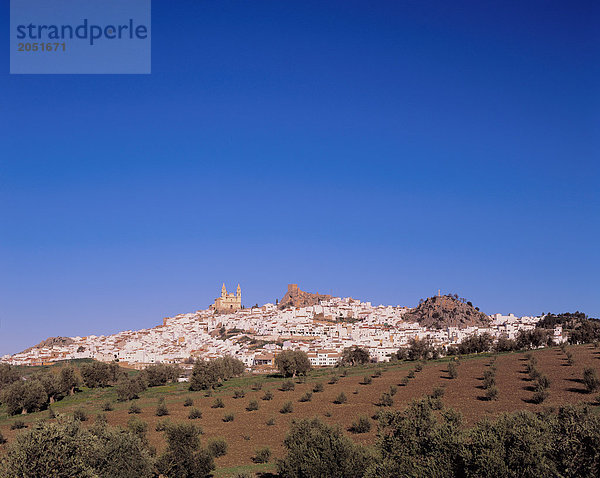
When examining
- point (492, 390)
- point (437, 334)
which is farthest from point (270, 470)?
point (437, 334)

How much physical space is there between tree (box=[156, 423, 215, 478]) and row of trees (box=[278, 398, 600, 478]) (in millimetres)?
4926

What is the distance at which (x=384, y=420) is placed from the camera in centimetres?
2206

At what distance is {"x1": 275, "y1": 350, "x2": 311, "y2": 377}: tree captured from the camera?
2639 inches

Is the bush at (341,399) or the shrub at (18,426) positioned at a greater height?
the bush at (341,399)

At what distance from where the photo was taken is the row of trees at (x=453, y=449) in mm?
17047

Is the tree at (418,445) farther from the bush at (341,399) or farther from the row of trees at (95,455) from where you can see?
the bush at (341,399)

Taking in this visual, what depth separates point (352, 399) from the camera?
146 feet

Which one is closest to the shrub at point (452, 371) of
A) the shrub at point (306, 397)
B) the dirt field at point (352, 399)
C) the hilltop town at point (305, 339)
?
the dirt field at point (352, 399)

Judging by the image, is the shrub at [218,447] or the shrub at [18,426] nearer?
the shrub at [218,447]

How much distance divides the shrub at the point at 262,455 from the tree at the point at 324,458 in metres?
6.27

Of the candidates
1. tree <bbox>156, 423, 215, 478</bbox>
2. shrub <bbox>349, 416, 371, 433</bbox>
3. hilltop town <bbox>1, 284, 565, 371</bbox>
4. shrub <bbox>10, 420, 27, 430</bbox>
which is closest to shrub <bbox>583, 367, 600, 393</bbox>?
shrub <bbox>349, 416, 371, 433</bbox>

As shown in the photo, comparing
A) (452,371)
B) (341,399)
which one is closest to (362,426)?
(341,399)

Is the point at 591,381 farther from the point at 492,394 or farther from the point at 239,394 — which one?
the point at 239,394

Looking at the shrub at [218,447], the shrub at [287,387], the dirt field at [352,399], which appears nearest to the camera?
the shrub at [218,447]
